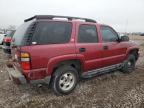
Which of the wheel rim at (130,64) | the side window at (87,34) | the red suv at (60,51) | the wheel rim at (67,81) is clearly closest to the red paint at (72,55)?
the red suv at (60,51)

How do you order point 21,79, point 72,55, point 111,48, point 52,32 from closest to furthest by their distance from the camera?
point 21,79, point 52,32, point 72,55, point 111,48

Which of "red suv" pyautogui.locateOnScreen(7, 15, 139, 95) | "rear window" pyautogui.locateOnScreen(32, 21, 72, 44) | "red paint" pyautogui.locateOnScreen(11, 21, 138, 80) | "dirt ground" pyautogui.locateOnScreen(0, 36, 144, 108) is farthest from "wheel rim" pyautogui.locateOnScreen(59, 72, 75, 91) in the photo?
"rear window" pyautogui.locateOnScreen(32, 21, 72, 44)

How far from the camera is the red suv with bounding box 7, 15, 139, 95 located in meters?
3.78

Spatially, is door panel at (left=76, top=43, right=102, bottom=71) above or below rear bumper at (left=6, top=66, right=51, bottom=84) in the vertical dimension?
above

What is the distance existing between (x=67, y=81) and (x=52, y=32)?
1.31 meters

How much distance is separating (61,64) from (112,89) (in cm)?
164

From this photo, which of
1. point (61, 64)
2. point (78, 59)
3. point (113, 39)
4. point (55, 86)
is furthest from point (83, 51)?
point (113, 39)

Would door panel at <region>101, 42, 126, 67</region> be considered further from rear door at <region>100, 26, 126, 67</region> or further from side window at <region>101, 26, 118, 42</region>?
side window at <region>101, 26, 118, 42</region>

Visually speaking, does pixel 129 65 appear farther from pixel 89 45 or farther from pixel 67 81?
pixel 67 81

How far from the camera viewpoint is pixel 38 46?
12.4ft

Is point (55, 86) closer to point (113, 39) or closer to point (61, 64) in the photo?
point (61, 64)

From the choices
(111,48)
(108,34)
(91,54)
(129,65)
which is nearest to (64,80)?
(91,54)

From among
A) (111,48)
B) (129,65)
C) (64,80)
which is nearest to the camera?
(64,80)

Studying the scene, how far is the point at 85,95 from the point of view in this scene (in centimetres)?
448
